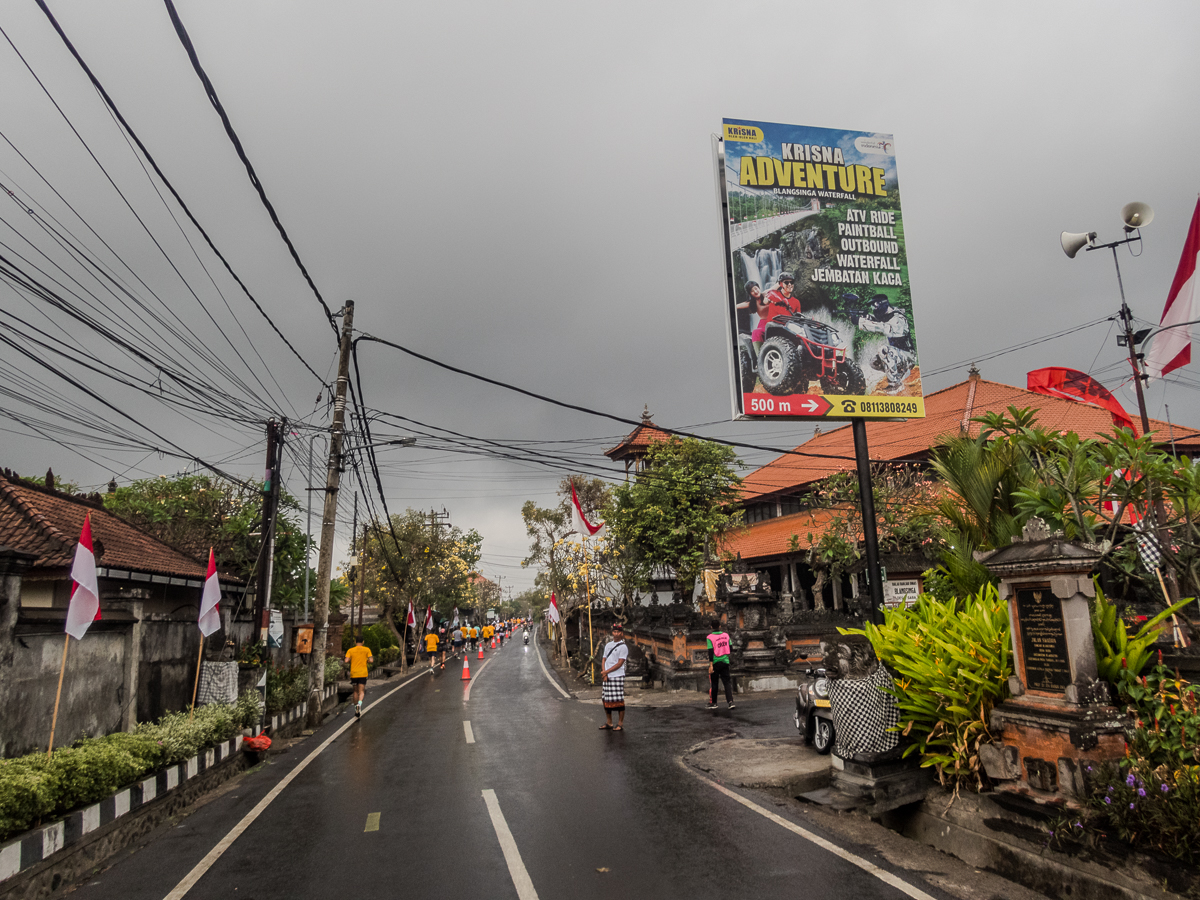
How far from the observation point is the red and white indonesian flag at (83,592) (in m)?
7.50

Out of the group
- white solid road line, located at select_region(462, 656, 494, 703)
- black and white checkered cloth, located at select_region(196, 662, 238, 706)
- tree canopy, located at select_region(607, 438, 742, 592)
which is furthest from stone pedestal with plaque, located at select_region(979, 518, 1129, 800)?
tree canopy, located at select_region(607, 438, 742, 592)

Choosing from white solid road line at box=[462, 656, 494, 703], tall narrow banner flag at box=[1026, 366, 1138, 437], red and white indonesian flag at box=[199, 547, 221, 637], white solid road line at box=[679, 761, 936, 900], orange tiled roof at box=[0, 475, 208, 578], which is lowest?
white solid road line at box=[462, 656, 494, 703]

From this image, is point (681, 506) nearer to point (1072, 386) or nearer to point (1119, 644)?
point (1072, 386)

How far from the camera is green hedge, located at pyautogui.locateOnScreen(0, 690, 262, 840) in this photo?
5.88 metres

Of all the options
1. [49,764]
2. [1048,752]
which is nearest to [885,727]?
[1048,752]

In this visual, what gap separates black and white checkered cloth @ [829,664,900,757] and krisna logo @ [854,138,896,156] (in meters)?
8.61

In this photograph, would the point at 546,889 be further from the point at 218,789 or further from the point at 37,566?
the point at 37,566

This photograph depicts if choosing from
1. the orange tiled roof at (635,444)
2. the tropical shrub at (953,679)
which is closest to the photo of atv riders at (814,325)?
the tropical shrub at (953,679)

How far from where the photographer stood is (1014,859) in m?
5.41

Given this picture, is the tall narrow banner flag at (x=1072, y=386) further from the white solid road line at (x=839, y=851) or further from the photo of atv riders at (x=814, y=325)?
the white solid road line at (x=839, y=851)

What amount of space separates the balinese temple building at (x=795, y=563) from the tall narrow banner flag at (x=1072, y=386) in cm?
90

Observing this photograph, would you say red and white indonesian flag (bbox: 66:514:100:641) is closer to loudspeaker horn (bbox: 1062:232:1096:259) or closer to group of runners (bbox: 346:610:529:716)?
group of runners (bbox: 346:610:529:716)

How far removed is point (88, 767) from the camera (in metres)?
6.89

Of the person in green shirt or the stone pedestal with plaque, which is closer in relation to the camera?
the stone pedestal with plaque
